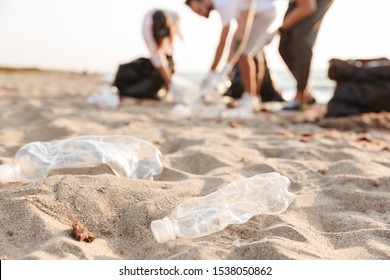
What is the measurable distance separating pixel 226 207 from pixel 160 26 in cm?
365

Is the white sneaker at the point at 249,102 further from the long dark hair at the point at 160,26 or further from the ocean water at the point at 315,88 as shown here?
the long dark hair at the point at 160,26

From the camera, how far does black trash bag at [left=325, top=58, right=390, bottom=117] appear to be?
151 inches

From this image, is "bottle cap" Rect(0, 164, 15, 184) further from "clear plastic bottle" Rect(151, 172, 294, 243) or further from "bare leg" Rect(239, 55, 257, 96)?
"bare leg" Rect(239, 55, 257, 96)

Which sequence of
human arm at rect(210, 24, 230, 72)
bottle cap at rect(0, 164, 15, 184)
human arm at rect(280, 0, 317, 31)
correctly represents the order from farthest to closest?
human arm at rect(210, 24, 230, 72)
human arm at rect(280, 0, 317, 31)
bottle cap at rect(0, 164, 15, 184)

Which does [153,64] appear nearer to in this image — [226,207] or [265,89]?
[265,89]

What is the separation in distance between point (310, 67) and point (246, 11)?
86 cm

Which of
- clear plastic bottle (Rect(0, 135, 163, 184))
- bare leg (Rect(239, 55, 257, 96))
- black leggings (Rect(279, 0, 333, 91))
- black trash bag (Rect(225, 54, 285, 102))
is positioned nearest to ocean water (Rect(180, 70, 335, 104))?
black trash bag (Rect(225, 54, 285, 102))

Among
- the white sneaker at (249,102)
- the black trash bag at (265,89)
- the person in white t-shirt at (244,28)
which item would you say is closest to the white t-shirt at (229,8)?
the person in white t-shirt at (244,28)

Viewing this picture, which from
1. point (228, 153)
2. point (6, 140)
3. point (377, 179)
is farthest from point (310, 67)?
point (6, 140)

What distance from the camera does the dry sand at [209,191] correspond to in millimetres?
1379

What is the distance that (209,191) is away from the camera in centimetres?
187

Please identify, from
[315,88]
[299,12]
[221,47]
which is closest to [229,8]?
[221,47]

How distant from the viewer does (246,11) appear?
4.09 metres
